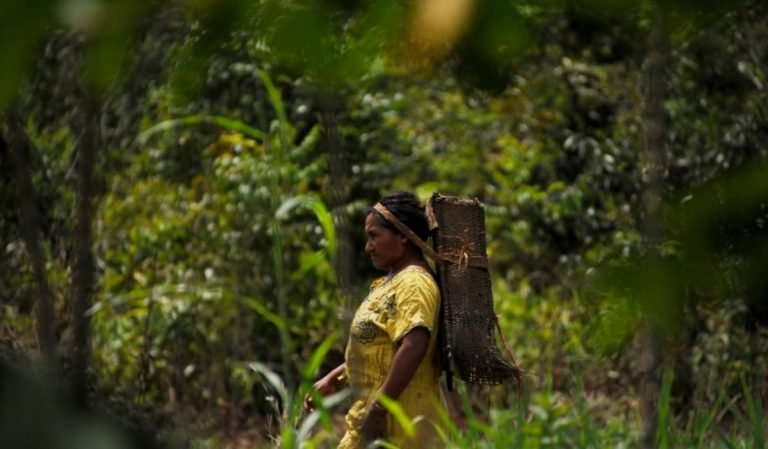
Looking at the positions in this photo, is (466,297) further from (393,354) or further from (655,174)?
(655,174)

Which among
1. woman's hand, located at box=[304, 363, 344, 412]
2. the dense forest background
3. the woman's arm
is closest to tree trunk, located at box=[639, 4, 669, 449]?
the dense forest background

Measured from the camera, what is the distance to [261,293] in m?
9.72

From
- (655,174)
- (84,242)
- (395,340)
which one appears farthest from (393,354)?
(84,242)

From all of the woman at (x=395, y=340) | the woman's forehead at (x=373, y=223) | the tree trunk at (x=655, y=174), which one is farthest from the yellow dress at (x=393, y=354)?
the tree trunk at (x=655, y=174)

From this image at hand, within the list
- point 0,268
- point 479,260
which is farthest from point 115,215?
point 479,260

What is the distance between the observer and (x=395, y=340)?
440cm

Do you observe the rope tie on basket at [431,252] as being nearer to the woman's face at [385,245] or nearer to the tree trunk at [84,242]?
the woman's face at [385,245]

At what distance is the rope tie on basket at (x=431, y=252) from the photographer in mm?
4621

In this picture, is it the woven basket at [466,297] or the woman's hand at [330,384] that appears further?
the woman's hand at [330,384]

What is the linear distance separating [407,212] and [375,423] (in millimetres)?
651

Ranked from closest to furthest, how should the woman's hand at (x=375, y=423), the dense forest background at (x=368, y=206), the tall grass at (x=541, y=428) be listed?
the tall grass at (x=541, y=428) < the woman's hand at (x=375, y=423) < the dense forest background at (x=368, y=206)

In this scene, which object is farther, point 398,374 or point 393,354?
point 393,354

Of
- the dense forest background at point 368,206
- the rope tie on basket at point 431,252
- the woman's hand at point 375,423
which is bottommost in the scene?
the dense forest background at point 368,206

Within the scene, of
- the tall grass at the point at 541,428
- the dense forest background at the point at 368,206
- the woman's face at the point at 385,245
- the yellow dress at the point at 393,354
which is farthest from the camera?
the dense forest background at the point at 368,206
